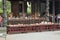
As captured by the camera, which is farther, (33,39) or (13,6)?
(13,6)

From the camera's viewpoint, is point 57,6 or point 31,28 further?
point 57,6

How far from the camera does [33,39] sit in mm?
15602

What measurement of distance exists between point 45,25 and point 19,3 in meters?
10.4

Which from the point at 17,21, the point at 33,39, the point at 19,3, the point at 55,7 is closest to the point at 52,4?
the point at 55,7

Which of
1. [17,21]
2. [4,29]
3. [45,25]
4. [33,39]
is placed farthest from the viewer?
[17,21]

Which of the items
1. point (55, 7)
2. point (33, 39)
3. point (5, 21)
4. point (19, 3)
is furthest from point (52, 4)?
point (33, 39)

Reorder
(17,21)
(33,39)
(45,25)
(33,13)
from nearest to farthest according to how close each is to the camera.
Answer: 1. (33,39)
2. (45,25)
3. (17,21)
4. (33,13)

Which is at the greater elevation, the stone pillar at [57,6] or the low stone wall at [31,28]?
the stone pillar at [57,6]

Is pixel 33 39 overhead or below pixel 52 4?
below

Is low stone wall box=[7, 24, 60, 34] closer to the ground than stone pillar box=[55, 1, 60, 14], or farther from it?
closer to the ground

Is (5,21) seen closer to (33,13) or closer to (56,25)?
(56,25)

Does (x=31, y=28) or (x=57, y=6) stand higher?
(x=57, y=6)

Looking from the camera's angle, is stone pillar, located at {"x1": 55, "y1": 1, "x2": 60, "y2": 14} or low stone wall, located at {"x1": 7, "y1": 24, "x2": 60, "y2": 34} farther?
stone pillar, located at {"x1": 55, "y1": 1, "x2": 60, "y2": 14}

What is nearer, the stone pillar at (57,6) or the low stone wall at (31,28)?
the low stone wall at (31,28)
